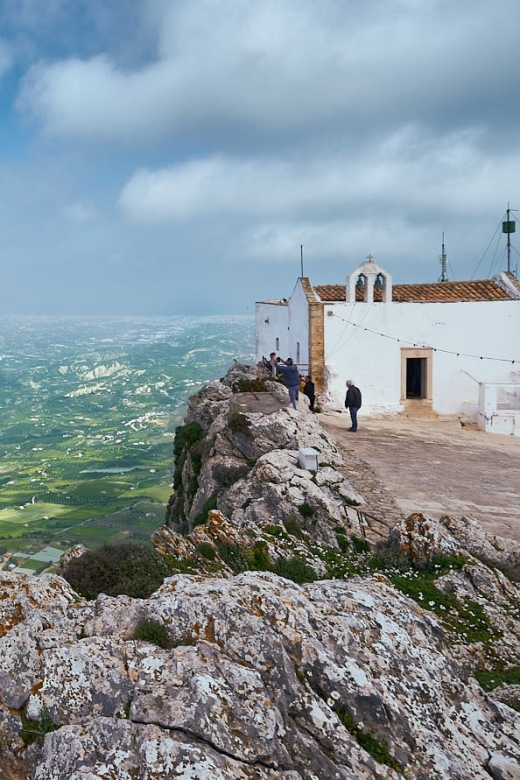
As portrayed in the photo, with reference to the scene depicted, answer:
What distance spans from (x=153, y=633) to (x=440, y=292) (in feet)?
73.8

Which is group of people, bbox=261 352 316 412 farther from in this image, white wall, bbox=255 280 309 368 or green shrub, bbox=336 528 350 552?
green shrub, bbox=336 528 350 552

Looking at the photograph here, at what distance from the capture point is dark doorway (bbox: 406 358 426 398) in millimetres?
23125

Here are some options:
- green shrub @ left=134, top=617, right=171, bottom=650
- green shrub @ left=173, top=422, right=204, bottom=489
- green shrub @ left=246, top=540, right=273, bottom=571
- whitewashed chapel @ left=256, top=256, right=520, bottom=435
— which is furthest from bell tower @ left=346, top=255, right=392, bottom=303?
green shrub @ left=134, top=617, right=171, bottom=650

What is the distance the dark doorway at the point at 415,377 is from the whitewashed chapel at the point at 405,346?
53mm

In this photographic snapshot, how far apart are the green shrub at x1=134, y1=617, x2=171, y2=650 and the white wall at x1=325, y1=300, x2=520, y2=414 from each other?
17518 mm

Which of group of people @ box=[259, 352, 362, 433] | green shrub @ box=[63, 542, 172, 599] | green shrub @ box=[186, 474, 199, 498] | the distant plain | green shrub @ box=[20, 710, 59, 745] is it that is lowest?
the distant plain

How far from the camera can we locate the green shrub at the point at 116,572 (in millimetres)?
6695

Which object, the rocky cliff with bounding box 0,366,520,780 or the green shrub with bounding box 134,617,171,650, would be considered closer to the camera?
the rocky cliff with bounding box 0,366,520,780

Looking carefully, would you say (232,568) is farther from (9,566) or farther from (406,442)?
(9,566)

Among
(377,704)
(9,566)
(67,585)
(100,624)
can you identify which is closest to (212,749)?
(377,704)

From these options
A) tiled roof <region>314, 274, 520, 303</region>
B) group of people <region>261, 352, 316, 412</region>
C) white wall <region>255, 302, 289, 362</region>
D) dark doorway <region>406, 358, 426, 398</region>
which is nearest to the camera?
group of people <region>261, 352, 316, 412</region>

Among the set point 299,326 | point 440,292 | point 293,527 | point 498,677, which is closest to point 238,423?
point 293,527

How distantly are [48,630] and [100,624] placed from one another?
16.9 inches

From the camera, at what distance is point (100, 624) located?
516 cm
